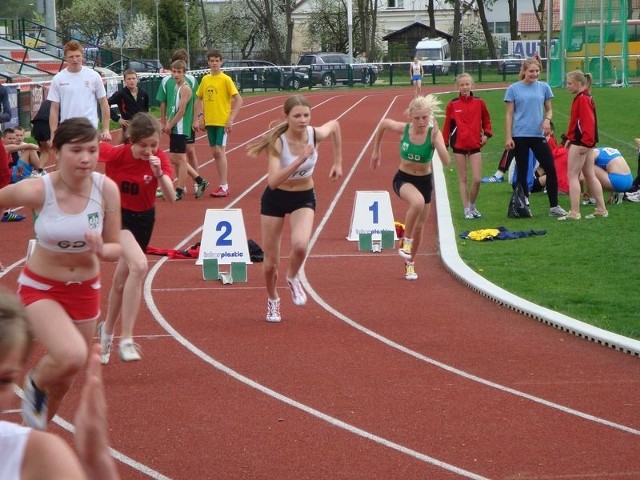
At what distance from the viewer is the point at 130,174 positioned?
820 cm

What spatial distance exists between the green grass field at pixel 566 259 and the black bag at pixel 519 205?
14cm

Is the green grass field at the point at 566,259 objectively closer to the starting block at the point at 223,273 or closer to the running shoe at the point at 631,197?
the running shoe at the point at 631,197

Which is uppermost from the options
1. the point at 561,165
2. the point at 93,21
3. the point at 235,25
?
the point at 93,21

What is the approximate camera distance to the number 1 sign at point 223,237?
1248 centimetres

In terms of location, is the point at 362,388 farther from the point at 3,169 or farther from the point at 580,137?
the point at 580,137

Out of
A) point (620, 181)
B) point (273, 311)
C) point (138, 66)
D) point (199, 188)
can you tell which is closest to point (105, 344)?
point (273, 311)

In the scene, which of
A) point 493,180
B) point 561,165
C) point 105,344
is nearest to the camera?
point 105,344

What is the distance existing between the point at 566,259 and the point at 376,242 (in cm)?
237

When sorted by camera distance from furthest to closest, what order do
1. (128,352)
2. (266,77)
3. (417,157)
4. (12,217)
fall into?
(266,77), (12,217), (417,157), (128,352)

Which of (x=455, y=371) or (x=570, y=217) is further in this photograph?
(x=570, y=217)

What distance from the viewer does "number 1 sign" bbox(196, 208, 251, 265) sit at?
1248 cm

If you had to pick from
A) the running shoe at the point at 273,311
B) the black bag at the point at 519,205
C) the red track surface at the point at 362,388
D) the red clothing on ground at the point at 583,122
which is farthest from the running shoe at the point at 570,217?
the running shoe at the point at 273,311

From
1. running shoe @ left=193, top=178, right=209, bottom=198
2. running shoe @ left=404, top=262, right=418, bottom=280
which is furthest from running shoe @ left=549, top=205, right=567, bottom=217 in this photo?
running shoe @ left=193, top=178, right=209, bottom=198

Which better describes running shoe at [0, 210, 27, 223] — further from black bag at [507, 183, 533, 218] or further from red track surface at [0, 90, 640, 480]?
black bag at [507, 183, 533, 218]
